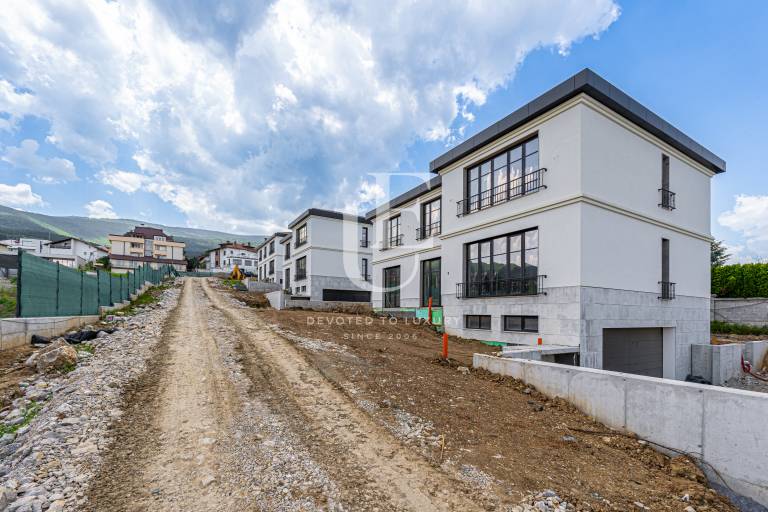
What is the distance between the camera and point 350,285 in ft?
94.6

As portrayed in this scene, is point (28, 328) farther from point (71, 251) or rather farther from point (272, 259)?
point (71, 251)

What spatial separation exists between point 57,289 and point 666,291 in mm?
20647

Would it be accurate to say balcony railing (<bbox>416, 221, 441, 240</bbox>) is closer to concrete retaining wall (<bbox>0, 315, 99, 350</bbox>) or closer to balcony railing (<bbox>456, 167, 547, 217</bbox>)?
balcony railing (<bbox>456, 167, 547, 217</bbox>)

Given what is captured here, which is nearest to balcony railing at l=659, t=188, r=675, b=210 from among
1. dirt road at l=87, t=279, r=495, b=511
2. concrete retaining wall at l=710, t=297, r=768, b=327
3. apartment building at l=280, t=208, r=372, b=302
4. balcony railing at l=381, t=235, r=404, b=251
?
balcony railing at l=381, t=235, r=404, b=251

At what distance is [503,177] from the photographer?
13562 mm

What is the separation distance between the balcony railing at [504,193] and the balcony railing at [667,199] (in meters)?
5.48

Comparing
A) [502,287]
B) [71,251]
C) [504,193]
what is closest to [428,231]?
[504,193]

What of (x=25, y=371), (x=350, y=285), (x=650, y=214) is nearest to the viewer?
(x=25, y=371)

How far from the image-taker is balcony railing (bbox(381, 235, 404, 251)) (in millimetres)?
20869

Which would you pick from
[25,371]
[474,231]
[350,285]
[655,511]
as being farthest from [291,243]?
[655,511]

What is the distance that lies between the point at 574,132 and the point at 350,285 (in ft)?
68.8

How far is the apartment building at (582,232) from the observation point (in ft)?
35.3

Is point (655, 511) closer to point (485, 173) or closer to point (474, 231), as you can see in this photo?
point (474, 231)

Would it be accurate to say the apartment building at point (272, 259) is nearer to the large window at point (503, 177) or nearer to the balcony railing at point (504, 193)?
the balcony railing at point (504, 193)
